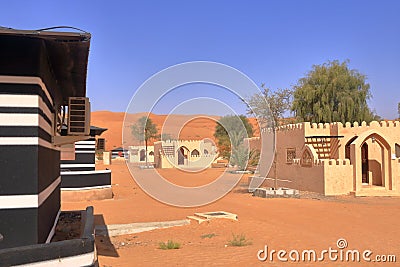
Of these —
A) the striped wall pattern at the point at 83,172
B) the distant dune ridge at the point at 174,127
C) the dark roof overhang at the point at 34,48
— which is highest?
the distant dune ridge at the point at 174,127

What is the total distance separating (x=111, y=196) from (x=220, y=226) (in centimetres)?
909

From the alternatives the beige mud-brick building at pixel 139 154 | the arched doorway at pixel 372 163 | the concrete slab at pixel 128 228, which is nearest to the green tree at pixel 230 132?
the beige mud-brick building at pixel 139 154

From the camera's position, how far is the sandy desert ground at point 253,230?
8.23 m

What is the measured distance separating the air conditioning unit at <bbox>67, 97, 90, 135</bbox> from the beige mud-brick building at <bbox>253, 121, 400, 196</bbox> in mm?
14634

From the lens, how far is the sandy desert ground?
27.0 feet

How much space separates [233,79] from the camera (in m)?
17.7

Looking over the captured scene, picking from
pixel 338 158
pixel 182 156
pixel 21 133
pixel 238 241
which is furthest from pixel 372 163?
pixel 182 156

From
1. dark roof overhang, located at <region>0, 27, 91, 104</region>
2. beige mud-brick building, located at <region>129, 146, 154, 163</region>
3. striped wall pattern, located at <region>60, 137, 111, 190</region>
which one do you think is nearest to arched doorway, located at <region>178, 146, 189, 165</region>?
beige mud-brick building, located at <region>129, 146, 154, 163</region>

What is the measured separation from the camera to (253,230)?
11.0m

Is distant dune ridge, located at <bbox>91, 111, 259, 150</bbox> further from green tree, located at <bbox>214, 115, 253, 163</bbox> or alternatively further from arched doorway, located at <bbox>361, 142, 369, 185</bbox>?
arched doorway, located at <bbox>361, 142, 369, 185</bbox>

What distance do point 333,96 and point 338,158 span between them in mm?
15886

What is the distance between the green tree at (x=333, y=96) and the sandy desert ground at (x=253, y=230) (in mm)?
18306

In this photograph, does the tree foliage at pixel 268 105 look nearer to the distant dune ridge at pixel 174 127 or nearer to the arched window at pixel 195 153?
the arched window at pixel 195 153

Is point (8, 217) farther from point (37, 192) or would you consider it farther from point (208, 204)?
point (208, 204)
